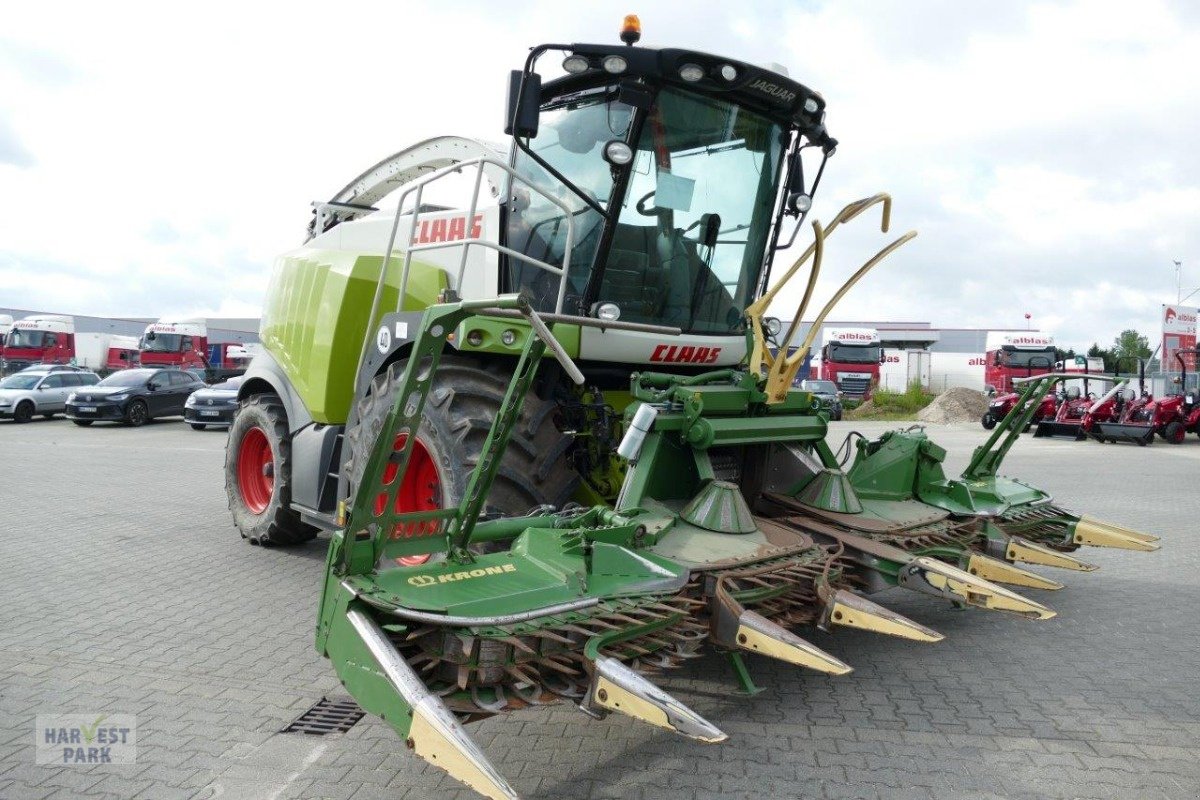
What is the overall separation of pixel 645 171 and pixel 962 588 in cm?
282

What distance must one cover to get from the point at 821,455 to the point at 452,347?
→ 7.57 ft

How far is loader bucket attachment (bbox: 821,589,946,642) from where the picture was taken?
3697 millimetres

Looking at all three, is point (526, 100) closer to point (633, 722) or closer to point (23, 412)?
point (633, 722)

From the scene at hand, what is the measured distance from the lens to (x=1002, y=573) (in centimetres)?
468

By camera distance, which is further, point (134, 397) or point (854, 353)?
point (854, 353)

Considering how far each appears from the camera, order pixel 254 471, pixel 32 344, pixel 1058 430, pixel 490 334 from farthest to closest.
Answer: pixel 32 344 → pixel 1058 430 → pixel 254 471 → pixel 490 334

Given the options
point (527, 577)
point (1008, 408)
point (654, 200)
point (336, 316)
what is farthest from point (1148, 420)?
point (527, 577)

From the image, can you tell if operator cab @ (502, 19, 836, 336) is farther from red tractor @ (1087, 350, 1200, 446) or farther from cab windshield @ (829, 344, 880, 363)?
cab windshield @ (829, 344, 880, 363)

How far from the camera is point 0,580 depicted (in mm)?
6086

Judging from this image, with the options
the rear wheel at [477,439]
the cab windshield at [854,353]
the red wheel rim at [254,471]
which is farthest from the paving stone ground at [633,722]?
→ the cab windshield at [854,353]

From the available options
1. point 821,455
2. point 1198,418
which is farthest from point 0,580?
point 1198,418

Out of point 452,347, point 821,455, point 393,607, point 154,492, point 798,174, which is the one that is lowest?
point 154,492

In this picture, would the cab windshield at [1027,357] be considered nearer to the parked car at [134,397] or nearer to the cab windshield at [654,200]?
the parked car at [134,397]

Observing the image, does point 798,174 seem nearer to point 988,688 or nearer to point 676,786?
point 988,688
